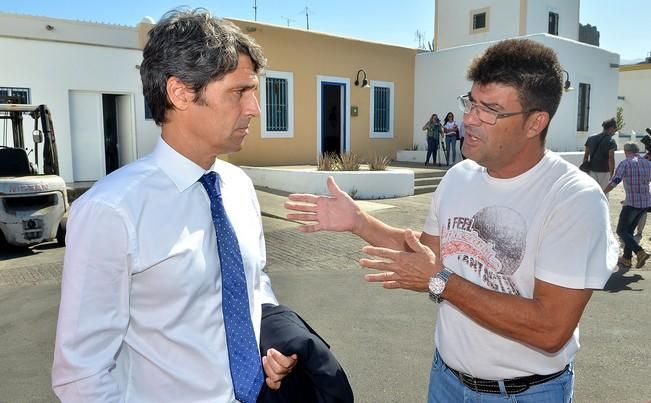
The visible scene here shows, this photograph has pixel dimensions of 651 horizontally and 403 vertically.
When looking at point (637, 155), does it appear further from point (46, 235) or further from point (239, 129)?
point (46, 235)

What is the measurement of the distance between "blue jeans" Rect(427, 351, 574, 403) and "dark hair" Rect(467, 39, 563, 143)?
37.0 inches

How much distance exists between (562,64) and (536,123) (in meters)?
18.9

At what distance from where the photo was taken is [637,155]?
312 inches

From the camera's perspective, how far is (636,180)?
24.6ft

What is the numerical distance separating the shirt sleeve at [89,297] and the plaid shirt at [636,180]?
7830 millimetres

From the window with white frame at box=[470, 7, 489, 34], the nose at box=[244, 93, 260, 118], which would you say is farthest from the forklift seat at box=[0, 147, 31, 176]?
the window with white frame at box=[470, 7, 489, 34]

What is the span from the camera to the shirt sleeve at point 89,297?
4.77ft

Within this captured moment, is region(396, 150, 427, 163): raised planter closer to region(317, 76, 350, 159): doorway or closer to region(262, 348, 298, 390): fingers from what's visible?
region(317, 76, 350, 159): doorway

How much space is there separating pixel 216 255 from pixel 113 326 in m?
0.36

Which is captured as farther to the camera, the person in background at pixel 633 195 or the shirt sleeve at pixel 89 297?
the person in background at pixel 633 195

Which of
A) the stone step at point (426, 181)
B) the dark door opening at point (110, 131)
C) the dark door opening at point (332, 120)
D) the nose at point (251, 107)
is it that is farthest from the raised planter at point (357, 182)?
the nose at point (251, 107)

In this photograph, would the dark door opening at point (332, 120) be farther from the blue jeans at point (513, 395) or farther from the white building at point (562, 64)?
the blue jeans at point (513, 395)

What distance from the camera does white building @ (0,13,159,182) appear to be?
13.6 meters

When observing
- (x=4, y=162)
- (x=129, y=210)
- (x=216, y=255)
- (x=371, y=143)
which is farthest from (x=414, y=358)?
(x=371, y=143)
